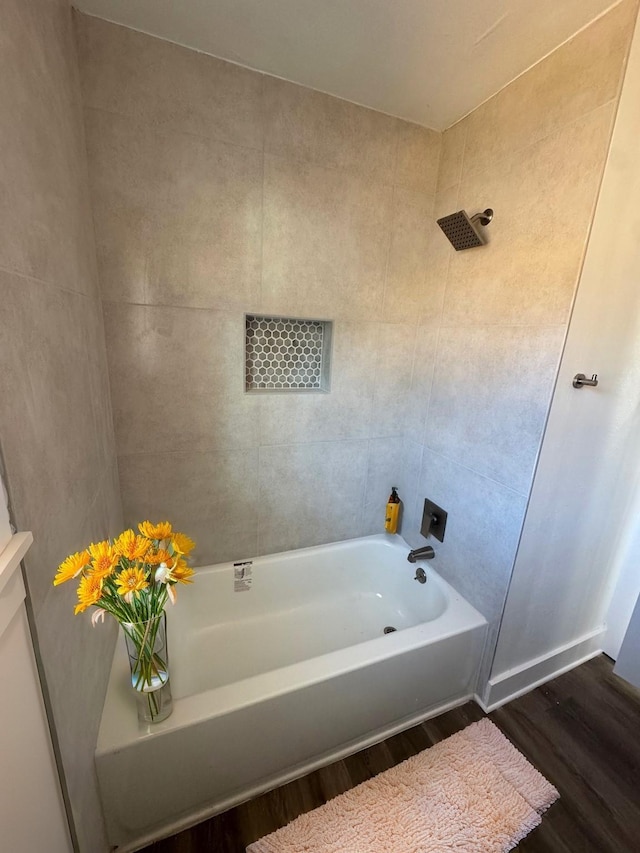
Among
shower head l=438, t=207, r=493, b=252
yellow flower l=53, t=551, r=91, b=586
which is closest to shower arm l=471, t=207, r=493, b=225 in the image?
shower head l=438, t=207, r=493, b=252

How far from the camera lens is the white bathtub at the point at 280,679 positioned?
98cm

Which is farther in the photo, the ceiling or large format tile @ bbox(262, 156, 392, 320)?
large format tile @ bbox(262, 156, 392, 320)

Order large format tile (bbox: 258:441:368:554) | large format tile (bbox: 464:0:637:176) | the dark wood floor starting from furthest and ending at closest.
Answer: large format tile (bbox: 258:441:368:554) → the dark wood floor → large format tile (bbox: 464:0:637:176)

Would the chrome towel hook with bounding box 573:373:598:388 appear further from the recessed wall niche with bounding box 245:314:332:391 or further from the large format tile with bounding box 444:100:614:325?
the recessed wall niche with bounding box 245:314:332:391

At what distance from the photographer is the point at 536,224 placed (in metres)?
1.15

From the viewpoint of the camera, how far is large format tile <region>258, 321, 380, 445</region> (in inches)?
62.1

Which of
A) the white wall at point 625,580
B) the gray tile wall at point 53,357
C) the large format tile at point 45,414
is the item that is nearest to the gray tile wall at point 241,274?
the gray tile wall at point 53,357

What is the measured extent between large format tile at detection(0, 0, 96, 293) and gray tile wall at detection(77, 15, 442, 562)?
0.17 m

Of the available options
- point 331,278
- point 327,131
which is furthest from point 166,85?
point 331,278

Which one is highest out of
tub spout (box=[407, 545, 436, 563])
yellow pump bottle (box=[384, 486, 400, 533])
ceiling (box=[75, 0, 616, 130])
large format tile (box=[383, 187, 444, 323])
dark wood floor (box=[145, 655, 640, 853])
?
ceiling (box=[75, 0, 616, 130])

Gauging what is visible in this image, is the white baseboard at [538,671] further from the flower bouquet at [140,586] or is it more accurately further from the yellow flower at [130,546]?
the yellow flower at [130,546]

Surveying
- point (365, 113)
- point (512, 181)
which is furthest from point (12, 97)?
point (512, 181)

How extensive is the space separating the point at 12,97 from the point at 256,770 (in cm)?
184

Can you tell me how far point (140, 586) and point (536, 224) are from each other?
157 cm
